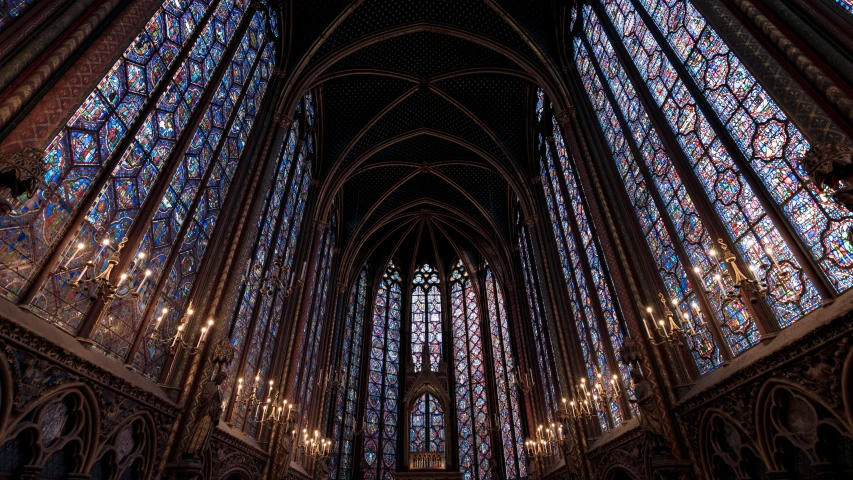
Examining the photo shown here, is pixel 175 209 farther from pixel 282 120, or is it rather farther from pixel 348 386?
pixel 348 386

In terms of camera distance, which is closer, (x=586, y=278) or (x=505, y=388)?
(x=586, y=278)

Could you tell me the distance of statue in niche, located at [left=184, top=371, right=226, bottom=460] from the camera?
865 cm

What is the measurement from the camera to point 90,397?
6609mm

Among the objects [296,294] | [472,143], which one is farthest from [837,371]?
[472,143]

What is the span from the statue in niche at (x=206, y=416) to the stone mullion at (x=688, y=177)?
976cm

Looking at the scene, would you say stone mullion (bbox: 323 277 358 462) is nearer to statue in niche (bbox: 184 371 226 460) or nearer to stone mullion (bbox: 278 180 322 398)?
stone mullion (bbox: 278 180 322 398)

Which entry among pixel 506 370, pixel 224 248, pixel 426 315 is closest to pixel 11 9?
pixel 224 248

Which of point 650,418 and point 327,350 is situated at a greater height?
point 327,350

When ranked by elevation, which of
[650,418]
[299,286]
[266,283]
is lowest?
[650,418]

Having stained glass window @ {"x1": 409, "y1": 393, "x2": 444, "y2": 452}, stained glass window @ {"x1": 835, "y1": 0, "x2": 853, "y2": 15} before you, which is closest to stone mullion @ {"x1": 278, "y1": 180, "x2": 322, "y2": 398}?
stained glass window @ {"x1": 409, "y1": 393, "x2": 444, "y2": 452}

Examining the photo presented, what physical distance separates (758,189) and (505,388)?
18491 mm

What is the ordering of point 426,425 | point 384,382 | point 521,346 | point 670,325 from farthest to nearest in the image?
point 384,382, point 426,425, point 521,346, point 670,325

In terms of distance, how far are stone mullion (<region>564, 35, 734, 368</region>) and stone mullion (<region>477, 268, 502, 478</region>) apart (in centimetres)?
1459

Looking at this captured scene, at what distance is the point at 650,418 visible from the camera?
29.0ft
